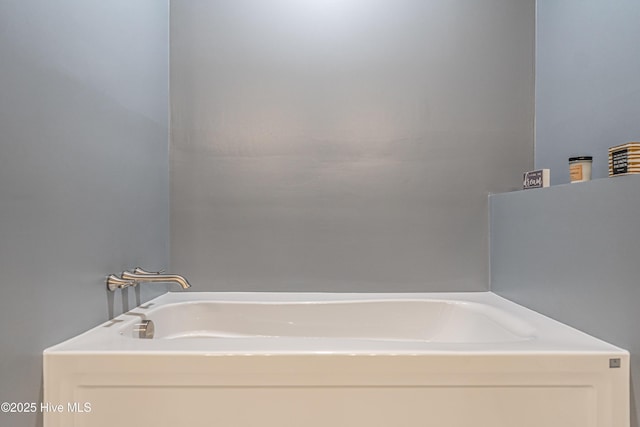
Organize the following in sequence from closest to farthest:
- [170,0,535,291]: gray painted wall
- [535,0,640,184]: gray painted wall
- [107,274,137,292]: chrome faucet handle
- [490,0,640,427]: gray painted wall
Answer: [490,0,640,427]: gray painted wall → [535,0,640,184]: gray painted wall → [107,274,137,292]: chrome faucet handle → [170,0,535,291]: gray painted wall

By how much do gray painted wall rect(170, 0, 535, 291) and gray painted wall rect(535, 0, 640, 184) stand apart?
0.13m

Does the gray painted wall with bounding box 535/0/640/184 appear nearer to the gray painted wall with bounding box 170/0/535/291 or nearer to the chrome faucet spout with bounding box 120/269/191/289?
the gray painted wall with bounding box 170/0/535/291

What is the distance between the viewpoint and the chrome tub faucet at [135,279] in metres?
1.58

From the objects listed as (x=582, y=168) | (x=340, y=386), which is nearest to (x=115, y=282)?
(x=340, y=386)

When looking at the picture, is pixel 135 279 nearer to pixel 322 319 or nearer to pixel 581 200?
pixel 322 319

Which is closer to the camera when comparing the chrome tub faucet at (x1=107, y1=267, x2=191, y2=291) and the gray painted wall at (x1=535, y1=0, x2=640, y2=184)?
the gray painted wall at (x1=535, y1=0, x2=640, y2=184)

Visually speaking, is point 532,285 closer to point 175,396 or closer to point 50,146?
point 175,396

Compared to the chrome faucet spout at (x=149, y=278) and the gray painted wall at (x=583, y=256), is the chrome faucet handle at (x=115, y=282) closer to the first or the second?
the chrome faucet spout at (x=149, y=278)

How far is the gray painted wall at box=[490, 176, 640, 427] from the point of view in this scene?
1.14 metres

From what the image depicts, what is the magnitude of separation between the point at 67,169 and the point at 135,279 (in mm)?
538

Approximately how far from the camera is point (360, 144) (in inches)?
87.0

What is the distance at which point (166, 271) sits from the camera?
2191mm

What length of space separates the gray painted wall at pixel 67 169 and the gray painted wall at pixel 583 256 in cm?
156

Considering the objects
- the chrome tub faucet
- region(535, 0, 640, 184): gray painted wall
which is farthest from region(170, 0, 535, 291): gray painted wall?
the chrome tub faucet
